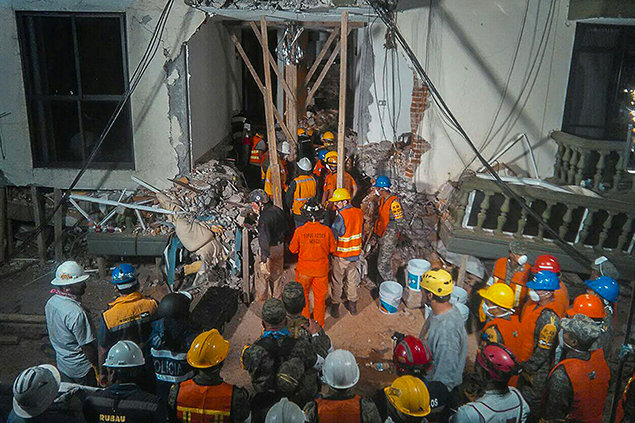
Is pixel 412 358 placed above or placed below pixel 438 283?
below

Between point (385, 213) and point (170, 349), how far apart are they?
4.45m

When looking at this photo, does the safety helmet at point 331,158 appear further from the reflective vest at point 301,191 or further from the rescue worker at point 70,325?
the rescue worker at point 70,325

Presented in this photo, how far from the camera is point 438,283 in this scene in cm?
479

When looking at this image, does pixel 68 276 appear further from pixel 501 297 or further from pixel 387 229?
pixel 387 229

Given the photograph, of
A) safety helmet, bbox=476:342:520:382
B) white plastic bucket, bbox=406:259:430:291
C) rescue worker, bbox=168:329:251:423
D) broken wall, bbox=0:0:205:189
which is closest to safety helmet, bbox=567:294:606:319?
safety helmet, bbox=476:342:520:382

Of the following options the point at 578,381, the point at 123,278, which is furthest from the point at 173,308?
the point at 578,381

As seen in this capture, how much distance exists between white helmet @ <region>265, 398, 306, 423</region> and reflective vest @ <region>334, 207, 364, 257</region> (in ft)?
12.7

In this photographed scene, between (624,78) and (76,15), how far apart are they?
9.73 metres

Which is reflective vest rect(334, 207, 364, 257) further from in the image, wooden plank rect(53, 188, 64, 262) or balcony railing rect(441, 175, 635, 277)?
wooden plank rect(53, 188, 64, 262)

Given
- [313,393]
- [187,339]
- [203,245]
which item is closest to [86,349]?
[187,339]

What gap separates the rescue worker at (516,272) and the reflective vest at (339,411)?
2.98 metres

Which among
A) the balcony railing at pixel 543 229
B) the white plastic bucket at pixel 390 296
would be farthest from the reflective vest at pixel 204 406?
the balcony railing at pixel 543 229

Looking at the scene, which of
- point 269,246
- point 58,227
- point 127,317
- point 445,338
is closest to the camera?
point 445,338

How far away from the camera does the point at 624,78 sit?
9.17 meters
